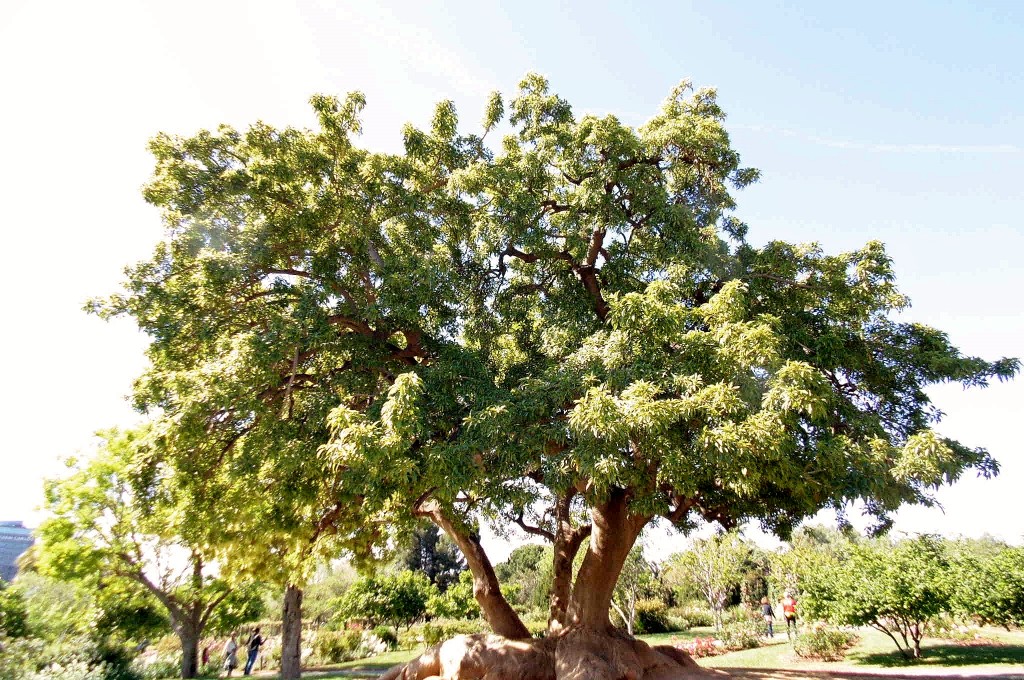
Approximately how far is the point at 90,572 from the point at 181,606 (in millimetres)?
3109

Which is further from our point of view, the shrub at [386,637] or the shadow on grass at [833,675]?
the shrub at [386,637]

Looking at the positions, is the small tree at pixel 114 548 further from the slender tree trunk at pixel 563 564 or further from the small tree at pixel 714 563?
the small tree at pixel 714 563

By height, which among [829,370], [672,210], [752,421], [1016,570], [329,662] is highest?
[672,210]

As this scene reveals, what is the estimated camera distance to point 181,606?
62.9 ft

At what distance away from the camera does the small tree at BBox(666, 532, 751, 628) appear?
25.6 meters

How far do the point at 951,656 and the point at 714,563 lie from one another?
12.0 metres

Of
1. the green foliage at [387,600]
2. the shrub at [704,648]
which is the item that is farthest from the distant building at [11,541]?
the shrub at [704,648]

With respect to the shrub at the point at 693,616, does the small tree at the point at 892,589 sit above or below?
above

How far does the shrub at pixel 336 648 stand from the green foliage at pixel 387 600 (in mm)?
5749

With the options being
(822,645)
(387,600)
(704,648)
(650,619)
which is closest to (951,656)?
(822,645)

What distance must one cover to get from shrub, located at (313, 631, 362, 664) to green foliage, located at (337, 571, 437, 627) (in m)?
5.75

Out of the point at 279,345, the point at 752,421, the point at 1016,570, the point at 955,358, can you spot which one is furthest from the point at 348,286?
the point at 1016,570

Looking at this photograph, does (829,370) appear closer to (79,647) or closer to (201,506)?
(201,506)

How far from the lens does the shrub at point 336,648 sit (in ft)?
75.6
